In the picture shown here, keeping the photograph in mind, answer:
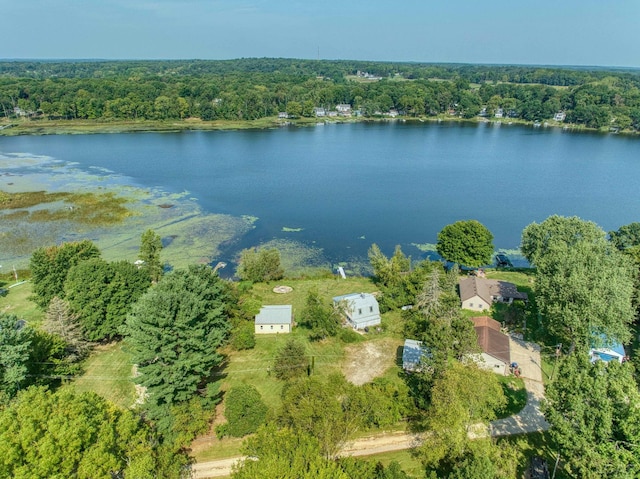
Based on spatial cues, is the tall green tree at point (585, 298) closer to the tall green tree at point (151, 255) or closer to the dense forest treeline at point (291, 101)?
the tall green tree at point (151, 255)

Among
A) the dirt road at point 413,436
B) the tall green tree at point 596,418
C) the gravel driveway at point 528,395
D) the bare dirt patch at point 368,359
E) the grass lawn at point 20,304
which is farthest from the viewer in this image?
the grass lawn at point 20,304

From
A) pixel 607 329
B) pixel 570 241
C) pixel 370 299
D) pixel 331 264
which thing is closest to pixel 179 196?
pixel 331 264

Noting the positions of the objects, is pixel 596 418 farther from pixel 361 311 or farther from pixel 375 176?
pixel 375 176

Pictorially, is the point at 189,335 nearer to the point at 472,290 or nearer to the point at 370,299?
the point at 370,299

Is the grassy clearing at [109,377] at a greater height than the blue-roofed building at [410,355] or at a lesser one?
lesser

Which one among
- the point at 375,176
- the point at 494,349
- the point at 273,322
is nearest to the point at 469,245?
the point at 494,349

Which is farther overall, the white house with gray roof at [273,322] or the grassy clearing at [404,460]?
the white house with gray roof at [273,322]

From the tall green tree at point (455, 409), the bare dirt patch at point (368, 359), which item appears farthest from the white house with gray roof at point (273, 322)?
the tall green tree at point (455, 409)

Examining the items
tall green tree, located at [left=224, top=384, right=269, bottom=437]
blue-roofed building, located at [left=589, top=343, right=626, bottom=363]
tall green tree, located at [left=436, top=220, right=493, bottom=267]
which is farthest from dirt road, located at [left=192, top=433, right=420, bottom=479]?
tall green tree, located at [left=436, top=220, right=493, bottom=267]
